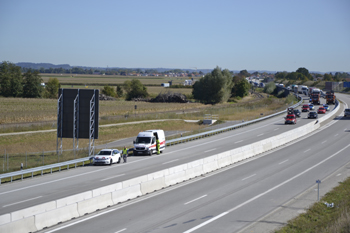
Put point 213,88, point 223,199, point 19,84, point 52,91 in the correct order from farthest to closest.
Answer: point 52,91 → point 213,88 → point 19,84 → point 223,199

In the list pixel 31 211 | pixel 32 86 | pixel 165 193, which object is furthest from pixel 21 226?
pixel 32 86

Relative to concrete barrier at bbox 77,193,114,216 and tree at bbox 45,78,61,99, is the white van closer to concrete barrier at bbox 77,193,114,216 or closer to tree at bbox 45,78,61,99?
concrete barrier at bbox 77,193,114,216

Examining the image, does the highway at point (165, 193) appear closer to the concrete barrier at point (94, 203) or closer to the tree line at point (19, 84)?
the concrete barrier at point (94, 203)

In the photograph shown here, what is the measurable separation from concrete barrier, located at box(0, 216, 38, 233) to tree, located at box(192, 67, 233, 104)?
113031 millimetres

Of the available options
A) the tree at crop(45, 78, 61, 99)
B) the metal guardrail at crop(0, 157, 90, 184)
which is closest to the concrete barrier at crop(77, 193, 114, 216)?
the metal guardrail at crop(0, 157, 90, 184)

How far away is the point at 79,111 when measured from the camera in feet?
123

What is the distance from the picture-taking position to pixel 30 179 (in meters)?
27.5

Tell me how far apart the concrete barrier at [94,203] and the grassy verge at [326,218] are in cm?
796

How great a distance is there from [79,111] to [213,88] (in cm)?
9249

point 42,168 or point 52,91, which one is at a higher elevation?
point 52,91

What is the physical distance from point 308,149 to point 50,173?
24.6 meters

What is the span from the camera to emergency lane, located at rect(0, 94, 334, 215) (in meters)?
22.3

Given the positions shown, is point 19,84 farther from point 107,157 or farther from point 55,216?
point 55,216

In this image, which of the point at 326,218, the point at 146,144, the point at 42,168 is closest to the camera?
the point at 326,218
